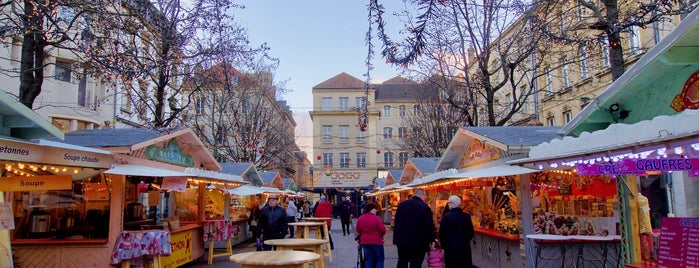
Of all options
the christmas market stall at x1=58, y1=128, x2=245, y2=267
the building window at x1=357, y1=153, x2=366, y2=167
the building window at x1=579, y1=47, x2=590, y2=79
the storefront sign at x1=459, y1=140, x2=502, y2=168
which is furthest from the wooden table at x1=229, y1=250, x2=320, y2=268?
the building window at x1=357, y1=153, x2=366, y2=167

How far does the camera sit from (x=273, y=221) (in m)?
10.3

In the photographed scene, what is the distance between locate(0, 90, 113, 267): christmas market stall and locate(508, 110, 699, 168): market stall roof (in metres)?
6.10

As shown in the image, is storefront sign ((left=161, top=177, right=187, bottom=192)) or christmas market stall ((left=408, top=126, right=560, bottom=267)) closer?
christmas market stall ((left=408, top=126, right=560, bottom=267))

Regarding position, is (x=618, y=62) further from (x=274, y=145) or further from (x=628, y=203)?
(x=274, y=145)

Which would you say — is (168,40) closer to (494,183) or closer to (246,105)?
(494,183)

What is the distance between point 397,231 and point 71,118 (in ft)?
57.8

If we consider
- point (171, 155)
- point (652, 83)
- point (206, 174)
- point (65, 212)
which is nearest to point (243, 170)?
point (171, 155)

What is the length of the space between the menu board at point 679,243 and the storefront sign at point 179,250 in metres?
8.77

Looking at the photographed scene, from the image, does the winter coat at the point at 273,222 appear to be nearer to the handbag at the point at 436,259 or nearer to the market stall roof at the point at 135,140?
the market stall roof at the point at 135,140

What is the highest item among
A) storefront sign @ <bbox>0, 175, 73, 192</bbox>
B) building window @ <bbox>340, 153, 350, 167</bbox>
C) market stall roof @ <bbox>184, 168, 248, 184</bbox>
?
building window @ <bbox>340, 153, 350, 167</bbox>

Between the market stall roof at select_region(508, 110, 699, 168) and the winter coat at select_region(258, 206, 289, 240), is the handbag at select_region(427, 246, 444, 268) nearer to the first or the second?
the market stall roof at select_region(508, 110, 699, 168)

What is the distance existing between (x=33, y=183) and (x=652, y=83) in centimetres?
826

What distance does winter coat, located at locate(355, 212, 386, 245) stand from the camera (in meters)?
8.87

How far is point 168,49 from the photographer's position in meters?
12.4
